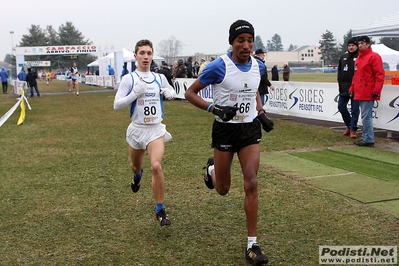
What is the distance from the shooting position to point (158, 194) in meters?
5.75

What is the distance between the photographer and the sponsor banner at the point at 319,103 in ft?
37.2

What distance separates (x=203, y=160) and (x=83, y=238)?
432cm

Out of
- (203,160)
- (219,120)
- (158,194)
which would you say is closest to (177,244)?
(158,194)

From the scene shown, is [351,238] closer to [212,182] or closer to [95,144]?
[212,182]

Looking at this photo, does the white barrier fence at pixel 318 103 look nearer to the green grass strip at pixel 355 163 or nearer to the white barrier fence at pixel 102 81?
the green grass strip at pixel 355 163

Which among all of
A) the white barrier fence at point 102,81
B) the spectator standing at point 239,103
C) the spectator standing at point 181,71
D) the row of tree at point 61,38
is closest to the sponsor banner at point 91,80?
the white barrier fence at point 102,81

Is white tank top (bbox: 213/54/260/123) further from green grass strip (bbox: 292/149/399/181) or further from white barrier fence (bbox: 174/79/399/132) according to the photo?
white barrier fence (bbox: 174/79/399/132)

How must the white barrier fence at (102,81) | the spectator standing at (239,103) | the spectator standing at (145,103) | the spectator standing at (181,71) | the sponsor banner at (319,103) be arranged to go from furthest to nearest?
1. the white barrier fence at (102,81)
2. the spectator standing at (181,71)
3. the sponsor banner at (319,103)
4. the spectator standing at (145,103)
5. the spectator standing at (239,103)

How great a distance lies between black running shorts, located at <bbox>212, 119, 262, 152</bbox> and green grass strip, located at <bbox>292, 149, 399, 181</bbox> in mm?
3591

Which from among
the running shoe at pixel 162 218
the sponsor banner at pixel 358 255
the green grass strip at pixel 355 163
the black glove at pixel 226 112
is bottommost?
the sponsor banner at pixel 358 255

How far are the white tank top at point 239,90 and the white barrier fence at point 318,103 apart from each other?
7.19 meters

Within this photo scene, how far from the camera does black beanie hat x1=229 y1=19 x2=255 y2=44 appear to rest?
187 inches

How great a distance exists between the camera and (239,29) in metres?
4.77

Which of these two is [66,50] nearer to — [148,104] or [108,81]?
[108,81]
